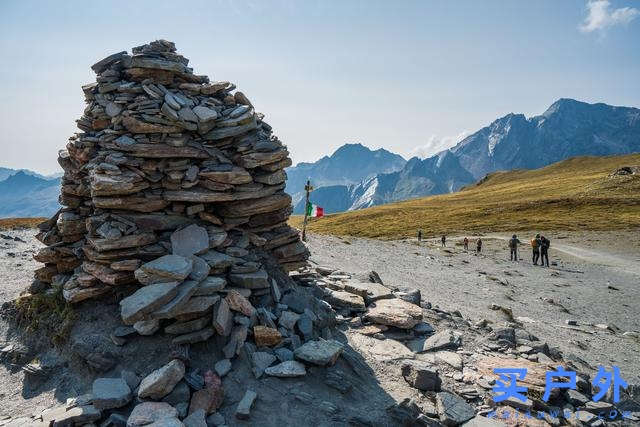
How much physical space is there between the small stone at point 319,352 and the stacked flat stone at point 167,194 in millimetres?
2463

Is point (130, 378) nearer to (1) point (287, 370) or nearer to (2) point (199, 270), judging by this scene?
(2) point (199, 270)

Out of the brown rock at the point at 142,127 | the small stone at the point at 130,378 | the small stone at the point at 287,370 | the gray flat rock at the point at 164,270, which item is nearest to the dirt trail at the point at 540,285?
the small stone at the point at 287,370

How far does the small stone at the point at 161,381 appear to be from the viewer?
1021 cm

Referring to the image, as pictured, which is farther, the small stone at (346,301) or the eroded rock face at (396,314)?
the small stone at (346,301)

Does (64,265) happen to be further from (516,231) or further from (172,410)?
(516,231)

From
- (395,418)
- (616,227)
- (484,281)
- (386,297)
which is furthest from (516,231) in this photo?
(395,418)

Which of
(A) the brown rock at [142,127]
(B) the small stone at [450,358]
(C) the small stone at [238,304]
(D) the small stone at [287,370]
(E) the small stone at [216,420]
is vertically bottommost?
(B) the small stone at [450,358]

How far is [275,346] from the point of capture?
12547 mm

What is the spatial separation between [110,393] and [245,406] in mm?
3605

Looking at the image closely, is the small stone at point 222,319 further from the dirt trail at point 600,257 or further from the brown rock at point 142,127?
the dirt trail at point 600,257

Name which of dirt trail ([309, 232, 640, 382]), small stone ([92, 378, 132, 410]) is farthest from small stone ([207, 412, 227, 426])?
dirt trail ([309, 232, 640, 382])

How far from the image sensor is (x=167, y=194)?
570 inches

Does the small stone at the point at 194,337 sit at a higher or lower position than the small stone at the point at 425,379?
higher

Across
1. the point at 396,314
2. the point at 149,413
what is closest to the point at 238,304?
the point at 149,413
